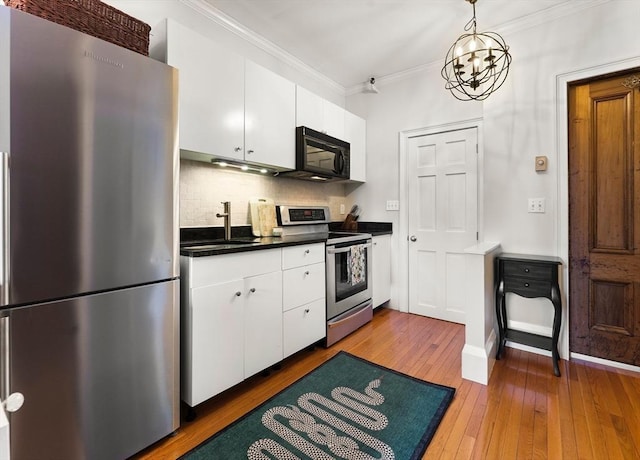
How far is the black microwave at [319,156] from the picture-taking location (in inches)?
103

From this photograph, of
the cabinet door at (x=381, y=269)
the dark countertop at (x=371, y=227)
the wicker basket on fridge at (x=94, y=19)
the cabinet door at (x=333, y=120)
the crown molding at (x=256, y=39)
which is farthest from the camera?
the dark countertop at (x=371, y=227)

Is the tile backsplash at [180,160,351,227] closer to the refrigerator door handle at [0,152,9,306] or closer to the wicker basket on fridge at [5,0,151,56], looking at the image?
the wicker basket on fridge at [5,0,151,56]

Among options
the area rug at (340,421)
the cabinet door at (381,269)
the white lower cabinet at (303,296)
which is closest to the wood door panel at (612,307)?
the area rug at (340,421)

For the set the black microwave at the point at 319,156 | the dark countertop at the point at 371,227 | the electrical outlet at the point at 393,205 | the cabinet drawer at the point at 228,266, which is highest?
the black microwave at the point at 319,156

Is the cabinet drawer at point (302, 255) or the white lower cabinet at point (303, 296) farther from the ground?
the cabinet drawer at point (302, 255)

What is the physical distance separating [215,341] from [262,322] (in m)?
0.34

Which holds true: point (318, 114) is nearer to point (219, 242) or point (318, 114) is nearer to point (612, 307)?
point (219, 242)

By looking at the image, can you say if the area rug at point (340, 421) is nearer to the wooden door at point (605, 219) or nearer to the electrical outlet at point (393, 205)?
the wooden door at point (605, 219)

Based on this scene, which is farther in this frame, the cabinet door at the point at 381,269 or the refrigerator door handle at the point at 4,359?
the cabinet door at the point at 381,269

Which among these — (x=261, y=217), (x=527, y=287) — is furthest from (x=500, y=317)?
(x=261, y=217)

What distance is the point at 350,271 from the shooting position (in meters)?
2.73

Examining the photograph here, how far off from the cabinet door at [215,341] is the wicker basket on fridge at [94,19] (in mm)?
1285

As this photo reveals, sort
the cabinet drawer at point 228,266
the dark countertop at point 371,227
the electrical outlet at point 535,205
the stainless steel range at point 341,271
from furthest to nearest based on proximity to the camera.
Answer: the dark countertop at point 371,227 < the stainless steel range at point 341,271 < the electrical outlet at point 535,205 < the cabinet drawer at point 228,266

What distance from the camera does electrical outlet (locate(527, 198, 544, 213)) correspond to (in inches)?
95.8
